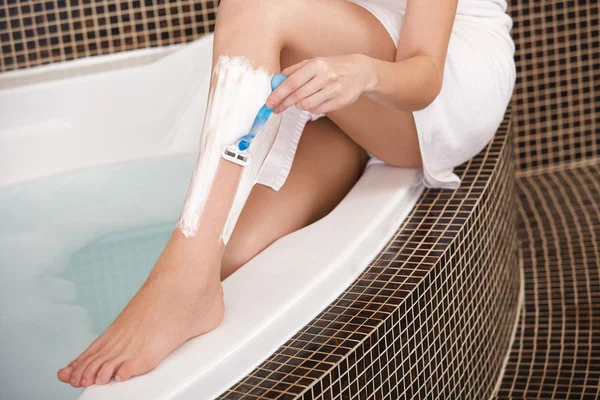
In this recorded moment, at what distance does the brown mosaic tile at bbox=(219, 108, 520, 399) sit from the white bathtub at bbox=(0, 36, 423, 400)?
0.12ft

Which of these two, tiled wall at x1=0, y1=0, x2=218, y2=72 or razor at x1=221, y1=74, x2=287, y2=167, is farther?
tiled wall at x1=0, y1=0, x2=218, y2=72

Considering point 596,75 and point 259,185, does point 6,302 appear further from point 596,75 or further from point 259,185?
point 596,75

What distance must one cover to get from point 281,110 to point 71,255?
80 centimetres

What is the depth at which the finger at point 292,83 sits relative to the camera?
103cm

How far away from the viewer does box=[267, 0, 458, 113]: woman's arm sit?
3.42 ft

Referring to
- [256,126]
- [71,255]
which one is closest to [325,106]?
[256,126]

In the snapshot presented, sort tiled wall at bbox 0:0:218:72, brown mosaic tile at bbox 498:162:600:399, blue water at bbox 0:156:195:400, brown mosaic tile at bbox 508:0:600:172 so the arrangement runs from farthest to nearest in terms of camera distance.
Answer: brown mosaic tile at bbox 508:0:600:172, tiled wall at bbox 0:0:218:72, brown mosaic tile at bbox 498:162:600:399, blue water at bbox 0:156:195:400

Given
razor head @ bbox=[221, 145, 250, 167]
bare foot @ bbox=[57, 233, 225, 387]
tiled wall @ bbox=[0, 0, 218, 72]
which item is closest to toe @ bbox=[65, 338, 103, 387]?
bare foot @ bbox=[57, 233, 225, 387]

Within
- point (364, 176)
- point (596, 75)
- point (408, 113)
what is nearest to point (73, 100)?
point (364, 176)

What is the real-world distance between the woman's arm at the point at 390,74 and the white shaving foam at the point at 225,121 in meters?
0.12

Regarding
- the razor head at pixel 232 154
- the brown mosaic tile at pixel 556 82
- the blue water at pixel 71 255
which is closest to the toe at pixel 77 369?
the blue water at pixel 71 255

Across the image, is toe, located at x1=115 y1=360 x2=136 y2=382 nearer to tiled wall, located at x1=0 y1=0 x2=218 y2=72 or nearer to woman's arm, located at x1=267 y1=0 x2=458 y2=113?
woman's arm, located at x1=267 y1=0 x2=458 y2=113

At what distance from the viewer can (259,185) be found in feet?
4.93

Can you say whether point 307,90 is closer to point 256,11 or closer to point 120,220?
point 256,11
